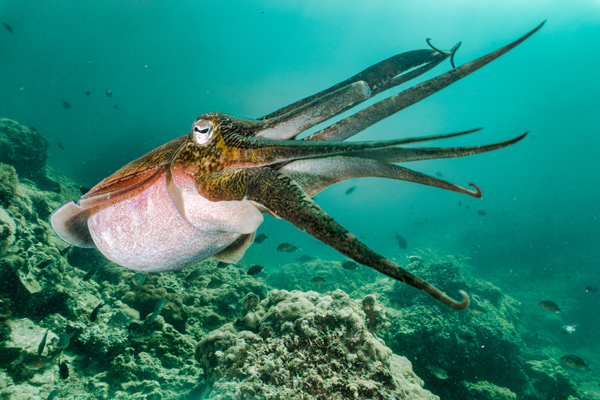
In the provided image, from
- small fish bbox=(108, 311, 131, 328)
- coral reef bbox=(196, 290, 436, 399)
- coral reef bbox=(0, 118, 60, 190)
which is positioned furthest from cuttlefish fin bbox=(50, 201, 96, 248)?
coral reef bbox=(0, 118, 60, 190)

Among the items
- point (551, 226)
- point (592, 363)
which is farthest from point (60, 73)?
point (551, 226)

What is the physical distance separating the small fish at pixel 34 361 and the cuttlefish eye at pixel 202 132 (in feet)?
18.8

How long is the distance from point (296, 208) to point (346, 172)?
49 centimetres

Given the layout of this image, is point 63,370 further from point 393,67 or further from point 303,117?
point 393,67

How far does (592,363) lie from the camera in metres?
15.2

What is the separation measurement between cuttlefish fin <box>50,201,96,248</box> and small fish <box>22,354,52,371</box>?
167 inches

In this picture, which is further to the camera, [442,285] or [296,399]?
[442,285]

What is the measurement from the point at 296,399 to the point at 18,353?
194 inches

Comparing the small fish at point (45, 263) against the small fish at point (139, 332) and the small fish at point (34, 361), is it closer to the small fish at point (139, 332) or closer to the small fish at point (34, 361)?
the small fish at point (34, 361)

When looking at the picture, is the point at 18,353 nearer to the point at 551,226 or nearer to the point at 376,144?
the point at 376,144

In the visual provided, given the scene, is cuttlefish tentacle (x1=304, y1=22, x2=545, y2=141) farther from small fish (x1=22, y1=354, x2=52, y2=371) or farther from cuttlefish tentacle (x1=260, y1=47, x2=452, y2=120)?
small fish (x1=22, y1=354, x2=52, y2=371)

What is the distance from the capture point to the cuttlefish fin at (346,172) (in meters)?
1.11

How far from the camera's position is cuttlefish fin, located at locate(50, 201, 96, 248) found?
1548mm

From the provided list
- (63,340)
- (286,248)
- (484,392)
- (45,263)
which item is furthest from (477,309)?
(45,263)
